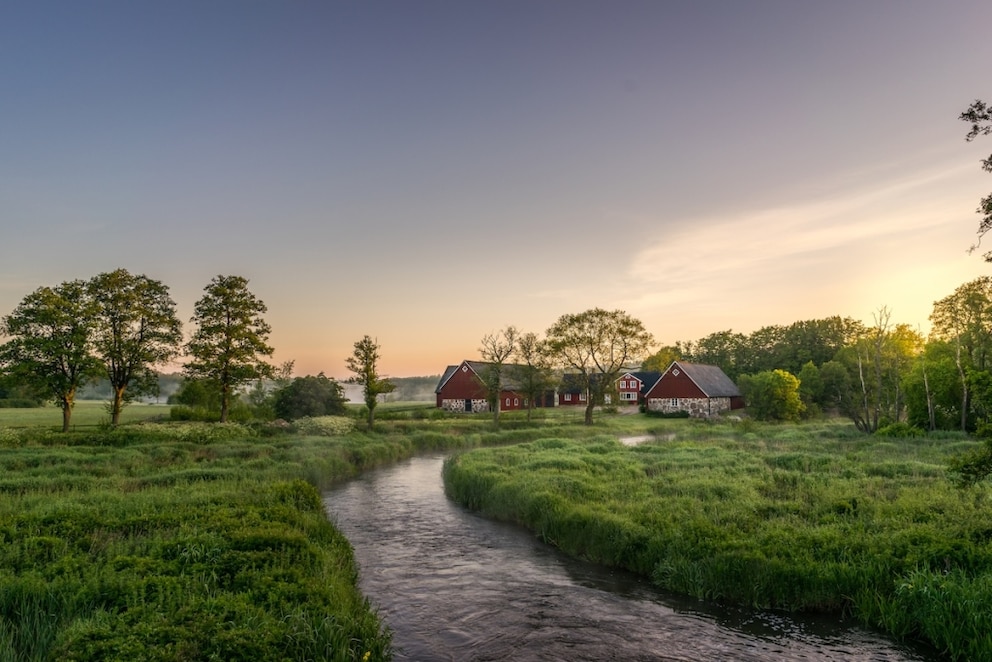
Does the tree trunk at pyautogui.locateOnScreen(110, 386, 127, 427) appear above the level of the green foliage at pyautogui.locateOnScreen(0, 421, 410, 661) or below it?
above

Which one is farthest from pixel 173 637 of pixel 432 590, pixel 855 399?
pixel 855 399

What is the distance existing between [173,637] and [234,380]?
49.4 metres

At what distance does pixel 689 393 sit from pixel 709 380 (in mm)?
5813

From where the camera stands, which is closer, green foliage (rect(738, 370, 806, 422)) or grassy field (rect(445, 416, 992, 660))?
grassy field (rect(445, 416, 992, 660))

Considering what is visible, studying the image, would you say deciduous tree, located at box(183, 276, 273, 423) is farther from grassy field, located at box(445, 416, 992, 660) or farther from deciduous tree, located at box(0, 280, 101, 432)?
grassy field, located at box(445, 416, 992, 660)

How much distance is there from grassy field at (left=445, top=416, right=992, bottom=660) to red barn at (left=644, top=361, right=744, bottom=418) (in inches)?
1854

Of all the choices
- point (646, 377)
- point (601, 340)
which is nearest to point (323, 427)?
point (601, 340)

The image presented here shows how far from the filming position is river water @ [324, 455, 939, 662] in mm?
10375

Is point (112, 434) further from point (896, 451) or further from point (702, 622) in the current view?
point (896, 451)

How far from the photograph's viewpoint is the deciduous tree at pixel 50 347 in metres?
41.9

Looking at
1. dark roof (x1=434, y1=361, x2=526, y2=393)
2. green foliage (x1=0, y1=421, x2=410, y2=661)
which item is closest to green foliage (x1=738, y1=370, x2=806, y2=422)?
dark roof (x1=434, y1=361, x2=526, y2=393)

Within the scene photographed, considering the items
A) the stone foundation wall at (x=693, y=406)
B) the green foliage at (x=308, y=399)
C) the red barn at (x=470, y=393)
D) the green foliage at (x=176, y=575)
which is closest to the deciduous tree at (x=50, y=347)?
the green foliage at (x=308, y=399)

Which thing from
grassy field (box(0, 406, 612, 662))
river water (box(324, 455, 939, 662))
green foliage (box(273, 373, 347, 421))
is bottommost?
river water (box(324, 455, 939, 662))

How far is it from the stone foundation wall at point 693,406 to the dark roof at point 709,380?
39.7 inches
